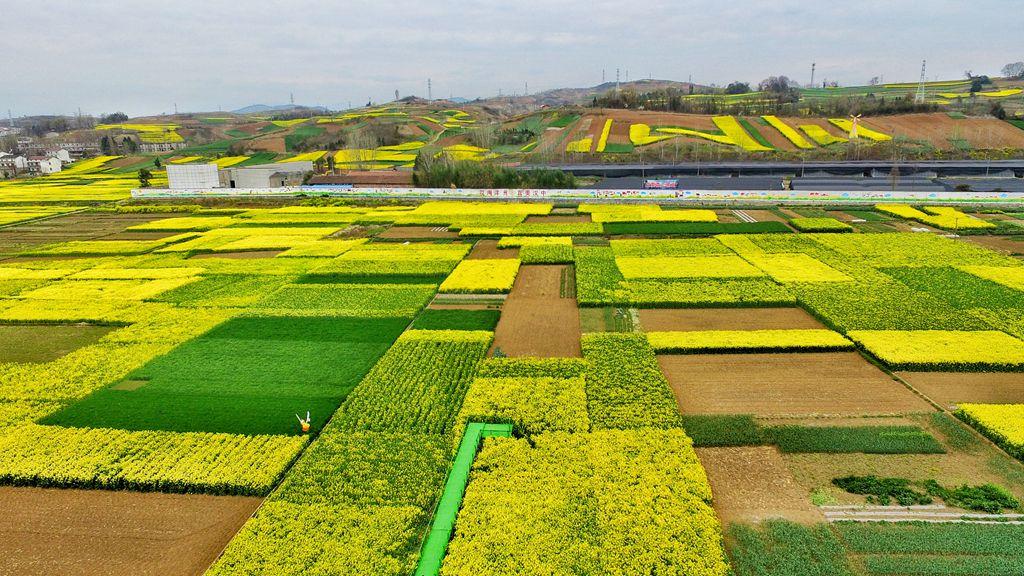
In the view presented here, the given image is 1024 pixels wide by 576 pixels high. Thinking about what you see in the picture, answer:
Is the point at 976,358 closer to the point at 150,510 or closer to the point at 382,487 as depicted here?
the point at 382,487

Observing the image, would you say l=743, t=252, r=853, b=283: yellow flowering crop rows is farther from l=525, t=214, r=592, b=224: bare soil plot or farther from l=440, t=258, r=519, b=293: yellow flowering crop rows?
l=525, t=214, r=592, b=224: bare soil plot

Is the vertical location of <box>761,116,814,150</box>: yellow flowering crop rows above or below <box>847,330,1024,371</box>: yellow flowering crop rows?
above

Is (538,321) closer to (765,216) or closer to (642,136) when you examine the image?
(765,216)

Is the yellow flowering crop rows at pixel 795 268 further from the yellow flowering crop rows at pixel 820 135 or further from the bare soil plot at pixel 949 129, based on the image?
the bare soil plot at pixel 949 129

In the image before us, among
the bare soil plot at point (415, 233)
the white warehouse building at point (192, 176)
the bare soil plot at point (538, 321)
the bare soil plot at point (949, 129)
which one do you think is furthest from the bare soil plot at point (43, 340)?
the bare soil plot at point (949, 129)

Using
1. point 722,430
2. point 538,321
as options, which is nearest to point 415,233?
point 538,321

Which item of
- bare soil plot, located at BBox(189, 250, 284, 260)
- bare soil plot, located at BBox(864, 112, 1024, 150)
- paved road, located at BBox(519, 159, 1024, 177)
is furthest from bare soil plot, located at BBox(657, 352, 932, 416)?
bare soil plot, located at BBox(864, 112, 1024, 150)
